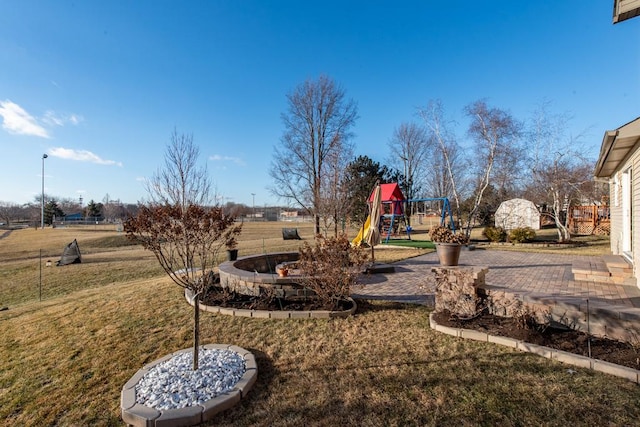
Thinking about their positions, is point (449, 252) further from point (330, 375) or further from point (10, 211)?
point (10, 211)

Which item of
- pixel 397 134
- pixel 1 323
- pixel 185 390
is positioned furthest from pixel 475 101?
pixel 1 323

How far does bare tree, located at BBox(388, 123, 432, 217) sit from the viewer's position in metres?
27.4

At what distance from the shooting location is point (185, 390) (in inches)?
107

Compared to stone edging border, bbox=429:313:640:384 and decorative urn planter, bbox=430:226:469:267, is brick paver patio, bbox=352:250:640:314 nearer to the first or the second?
decorative urn planter, bbox=430:226:469:267

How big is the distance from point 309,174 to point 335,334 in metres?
16.8

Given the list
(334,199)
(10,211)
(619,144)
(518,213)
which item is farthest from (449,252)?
(10,211)

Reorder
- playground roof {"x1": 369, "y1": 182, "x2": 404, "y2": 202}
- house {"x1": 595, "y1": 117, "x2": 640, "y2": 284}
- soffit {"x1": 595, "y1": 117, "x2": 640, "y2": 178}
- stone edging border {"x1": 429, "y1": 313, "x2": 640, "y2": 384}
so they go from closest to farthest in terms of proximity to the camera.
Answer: stone edging border {"x1": 429, "y1": 313, "x2": 640, "y2": 384} < soffit {"x1": 595, "y1": 117, "x2": 640, "y2": 178} < house {"x1": 595, "y1": 117, "x2": 640, "y2": 284} < playground roof {"x1": 369, "y1": 182, "x2": 404, "y2": 202}

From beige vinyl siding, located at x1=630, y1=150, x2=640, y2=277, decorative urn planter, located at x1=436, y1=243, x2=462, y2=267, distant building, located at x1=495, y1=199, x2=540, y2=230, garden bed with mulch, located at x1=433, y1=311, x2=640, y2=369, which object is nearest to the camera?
garden bed with mulch, located at x1=433, y1=311, x2=640, y2=369

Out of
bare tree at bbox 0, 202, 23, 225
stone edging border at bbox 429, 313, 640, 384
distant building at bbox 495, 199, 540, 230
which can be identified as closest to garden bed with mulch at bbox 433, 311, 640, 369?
stone edging border at bbox 429, 313, 640, 384

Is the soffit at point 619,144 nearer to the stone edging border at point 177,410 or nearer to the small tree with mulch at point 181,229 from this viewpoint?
the small tree with mulch at point 181,229

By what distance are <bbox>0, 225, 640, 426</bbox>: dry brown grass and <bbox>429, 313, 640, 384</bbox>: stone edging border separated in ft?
0.32

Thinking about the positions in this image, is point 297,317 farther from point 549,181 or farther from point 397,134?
point 397,134

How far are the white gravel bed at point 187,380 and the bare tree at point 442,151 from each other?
575 inches

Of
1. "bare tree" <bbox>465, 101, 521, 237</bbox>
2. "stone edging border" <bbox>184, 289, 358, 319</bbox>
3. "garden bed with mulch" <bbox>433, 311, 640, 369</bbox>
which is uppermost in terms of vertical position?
"bare tree" <bbox>465, 101, 521, 237</bbox>
